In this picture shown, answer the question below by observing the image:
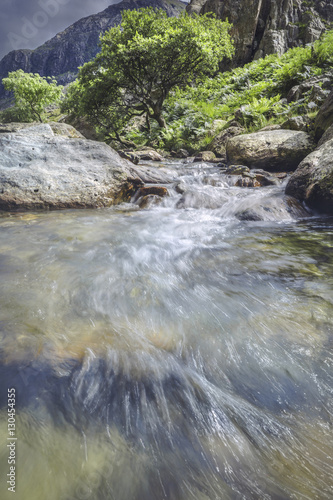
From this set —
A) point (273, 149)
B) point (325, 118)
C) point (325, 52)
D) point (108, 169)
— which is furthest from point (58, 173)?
point (325, 52)

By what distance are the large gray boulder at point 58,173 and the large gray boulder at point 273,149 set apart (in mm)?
3462

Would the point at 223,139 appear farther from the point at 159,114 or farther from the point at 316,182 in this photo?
the point at 316,182

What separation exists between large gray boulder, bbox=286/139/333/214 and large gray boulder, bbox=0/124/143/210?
3483 millimetres

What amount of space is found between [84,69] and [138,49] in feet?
12.7

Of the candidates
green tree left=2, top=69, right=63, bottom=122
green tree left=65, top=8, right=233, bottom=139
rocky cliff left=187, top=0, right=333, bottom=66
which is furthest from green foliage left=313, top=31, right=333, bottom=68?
green tree left=2, top=69, right=63, bottom=122

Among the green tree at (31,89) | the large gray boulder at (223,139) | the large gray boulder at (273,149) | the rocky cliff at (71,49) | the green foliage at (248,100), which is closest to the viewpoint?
the large gray boulder at (273,149)

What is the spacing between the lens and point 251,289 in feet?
6.97

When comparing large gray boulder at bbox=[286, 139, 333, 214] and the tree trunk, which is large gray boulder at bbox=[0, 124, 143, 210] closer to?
large gray boulder at bbox=[286, 139, 333, 214]

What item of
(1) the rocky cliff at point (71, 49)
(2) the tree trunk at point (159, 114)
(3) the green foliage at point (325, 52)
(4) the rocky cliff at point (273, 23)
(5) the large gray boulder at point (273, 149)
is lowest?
(5) the large gray boulder at point (273, 149)

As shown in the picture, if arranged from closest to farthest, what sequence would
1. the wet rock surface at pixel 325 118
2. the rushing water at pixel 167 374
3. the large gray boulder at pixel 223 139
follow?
the rushing water at pixel 167 374
the wet rock surface at pixel 325 118
the large gray boulder at pixel 223 139

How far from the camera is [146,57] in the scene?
1088cm

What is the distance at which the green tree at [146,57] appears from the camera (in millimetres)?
10703

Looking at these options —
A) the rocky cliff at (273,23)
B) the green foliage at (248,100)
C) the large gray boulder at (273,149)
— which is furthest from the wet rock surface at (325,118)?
the rocky cliff at (273,23)

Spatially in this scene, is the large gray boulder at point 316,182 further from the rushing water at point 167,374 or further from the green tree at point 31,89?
the green tree at point 31,89
